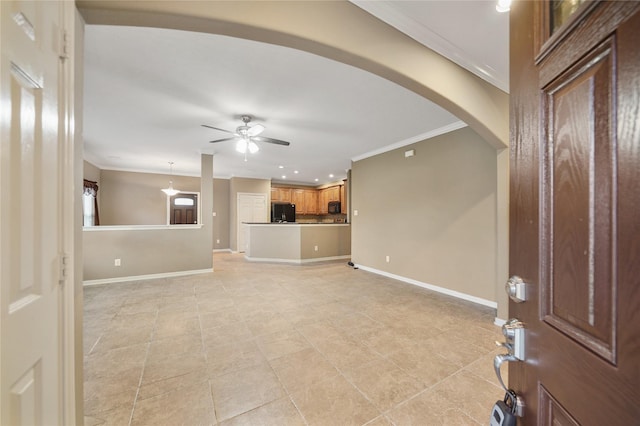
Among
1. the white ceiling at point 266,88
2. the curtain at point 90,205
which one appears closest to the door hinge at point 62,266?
the white ceiling at point 266,88

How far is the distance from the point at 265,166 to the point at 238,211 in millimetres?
2048

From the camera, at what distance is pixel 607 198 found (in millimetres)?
407

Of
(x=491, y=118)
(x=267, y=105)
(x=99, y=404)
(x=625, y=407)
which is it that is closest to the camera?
(x=625, y=407)

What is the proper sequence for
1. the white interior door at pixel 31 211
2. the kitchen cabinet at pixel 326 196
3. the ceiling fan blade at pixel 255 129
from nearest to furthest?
the white interior door at pixel 31 211
the ceiling fan blade at pixel 255 129
the kitchen cabinet at pixel 326 196

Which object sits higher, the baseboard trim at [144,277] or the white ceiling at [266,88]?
the white ceiling at [266,88]

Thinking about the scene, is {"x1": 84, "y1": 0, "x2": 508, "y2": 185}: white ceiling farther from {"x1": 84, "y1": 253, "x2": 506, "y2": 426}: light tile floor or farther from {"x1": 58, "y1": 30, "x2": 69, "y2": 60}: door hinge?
{"x1": 84, "y1": 253, "x2": 506, "y2": 426}: light tile floor

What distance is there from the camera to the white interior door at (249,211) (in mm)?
7680

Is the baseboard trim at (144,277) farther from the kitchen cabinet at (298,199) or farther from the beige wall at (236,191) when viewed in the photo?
the kitchen cabinet at (298,199)

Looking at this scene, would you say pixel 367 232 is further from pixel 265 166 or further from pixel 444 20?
pixel 444 20

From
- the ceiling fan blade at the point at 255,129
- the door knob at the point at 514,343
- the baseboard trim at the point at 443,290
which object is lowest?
the baseboard trim at the point at 443,290

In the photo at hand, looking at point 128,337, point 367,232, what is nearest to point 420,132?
point 367,232

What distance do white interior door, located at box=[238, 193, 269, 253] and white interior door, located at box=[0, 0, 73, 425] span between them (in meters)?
6.90

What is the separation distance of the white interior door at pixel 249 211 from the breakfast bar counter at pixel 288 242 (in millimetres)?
1496

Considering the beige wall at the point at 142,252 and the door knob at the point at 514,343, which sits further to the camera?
the beige wall at the point at 142,252
